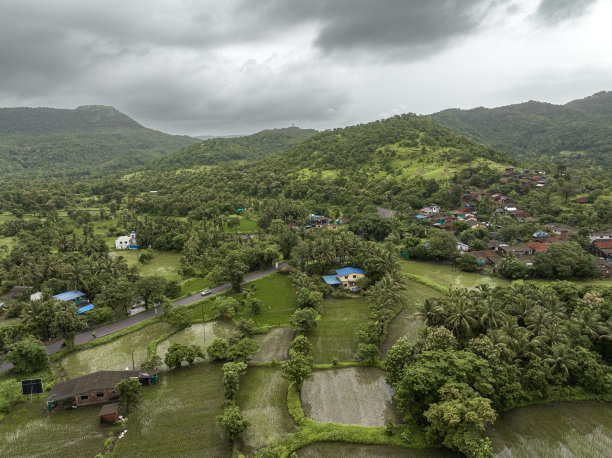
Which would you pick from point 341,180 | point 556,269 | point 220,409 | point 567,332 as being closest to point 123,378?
point 220,409

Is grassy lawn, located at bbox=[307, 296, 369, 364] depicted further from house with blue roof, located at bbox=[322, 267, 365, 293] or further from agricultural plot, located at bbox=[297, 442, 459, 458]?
agricultural plot, located at bbox=[297, 442, 459, 458]

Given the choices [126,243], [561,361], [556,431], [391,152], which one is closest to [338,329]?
[556,431]

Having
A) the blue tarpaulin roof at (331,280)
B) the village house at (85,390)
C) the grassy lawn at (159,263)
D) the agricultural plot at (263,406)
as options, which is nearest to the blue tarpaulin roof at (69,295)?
the grassy lawn at (159,263)

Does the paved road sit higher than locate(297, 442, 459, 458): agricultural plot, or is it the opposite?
the paved road

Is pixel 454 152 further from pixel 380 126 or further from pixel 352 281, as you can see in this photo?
pixel 352 281

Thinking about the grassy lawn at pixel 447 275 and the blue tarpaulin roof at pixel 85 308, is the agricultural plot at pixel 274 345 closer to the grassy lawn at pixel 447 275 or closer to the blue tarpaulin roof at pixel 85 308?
the blue tarpaulin roof at pixel 85 308

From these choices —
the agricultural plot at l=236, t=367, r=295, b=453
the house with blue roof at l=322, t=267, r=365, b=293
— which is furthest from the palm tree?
the house with blue roof at l=322, t=267, r=365, b=293
